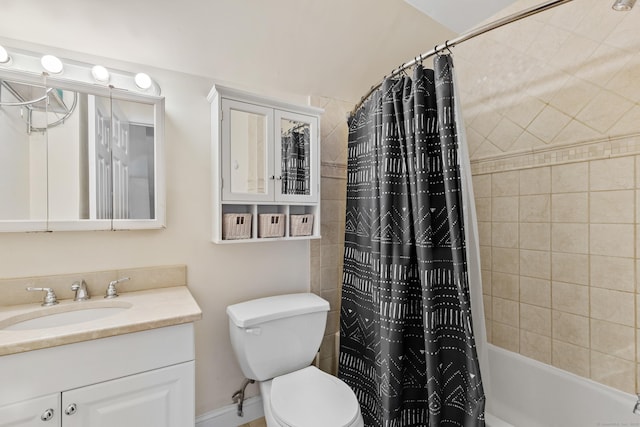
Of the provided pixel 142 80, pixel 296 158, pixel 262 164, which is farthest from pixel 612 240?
pixel 142 80

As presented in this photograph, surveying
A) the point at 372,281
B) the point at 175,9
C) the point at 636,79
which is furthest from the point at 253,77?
the point at 636,79

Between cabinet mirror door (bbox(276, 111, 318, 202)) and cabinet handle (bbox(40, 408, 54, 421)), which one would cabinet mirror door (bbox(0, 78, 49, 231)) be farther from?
cabinet mirror door (bbox(276, 111, 318, 202))

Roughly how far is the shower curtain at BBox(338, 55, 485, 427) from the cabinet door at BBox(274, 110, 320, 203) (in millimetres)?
300

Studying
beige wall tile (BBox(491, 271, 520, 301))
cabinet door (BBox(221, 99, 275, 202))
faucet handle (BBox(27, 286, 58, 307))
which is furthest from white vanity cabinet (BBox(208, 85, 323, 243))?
beige wall tile (BBox(491, 271, 520, 301))

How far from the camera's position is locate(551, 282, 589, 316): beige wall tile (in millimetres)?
1412

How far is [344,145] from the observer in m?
2.15

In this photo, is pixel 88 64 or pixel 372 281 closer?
pixel 88 64

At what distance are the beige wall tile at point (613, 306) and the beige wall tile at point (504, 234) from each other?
41 cm

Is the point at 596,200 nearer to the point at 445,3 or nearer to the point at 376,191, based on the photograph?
the point at 376,191

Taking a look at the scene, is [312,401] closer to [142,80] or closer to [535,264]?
[535,264]

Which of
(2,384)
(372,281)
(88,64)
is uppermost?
(88,64)

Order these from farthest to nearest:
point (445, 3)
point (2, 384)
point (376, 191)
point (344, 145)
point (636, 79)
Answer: point (344, 145) < point (445, 3) < point (376, 191) < point (636, 79) < point (2, 384)

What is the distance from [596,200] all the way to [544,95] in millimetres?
600

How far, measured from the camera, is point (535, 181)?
5.21 ft
